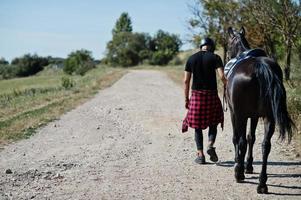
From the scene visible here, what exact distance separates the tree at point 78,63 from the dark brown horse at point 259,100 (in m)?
63.6

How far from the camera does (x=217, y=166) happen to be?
8367 millimetres

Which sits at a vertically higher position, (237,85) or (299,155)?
(237,85)

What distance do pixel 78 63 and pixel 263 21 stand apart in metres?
67.3

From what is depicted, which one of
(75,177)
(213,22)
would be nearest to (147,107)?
(75,177)

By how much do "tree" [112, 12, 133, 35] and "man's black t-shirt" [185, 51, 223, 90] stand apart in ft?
336

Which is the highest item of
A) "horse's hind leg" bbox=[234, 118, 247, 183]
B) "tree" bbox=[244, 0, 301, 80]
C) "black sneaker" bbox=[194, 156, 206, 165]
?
"tree" bbox=[244, 0, 301, 80]

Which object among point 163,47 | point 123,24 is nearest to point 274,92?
point 163,47

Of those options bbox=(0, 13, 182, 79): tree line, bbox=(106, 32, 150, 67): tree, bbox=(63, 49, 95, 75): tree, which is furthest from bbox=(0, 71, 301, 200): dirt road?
bbox=(106, 32, 150, 67): tree

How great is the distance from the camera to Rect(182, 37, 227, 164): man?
841cm

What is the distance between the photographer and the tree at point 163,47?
90.2 meters

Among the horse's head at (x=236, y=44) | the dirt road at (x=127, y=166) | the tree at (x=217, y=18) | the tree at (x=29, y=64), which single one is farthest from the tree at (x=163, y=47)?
the horse's head at (x=236, y=44)

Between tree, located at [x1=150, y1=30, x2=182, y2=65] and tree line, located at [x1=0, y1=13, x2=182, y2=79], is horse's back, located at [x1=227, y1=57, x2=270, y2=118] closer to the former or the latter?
tree line, located at [x1=0, y1=13, x2=182, y2=79]

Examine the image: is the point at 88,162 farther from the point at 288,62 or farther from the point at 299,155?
the point at 288,62

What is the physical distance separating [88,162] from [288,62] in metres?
11.4
